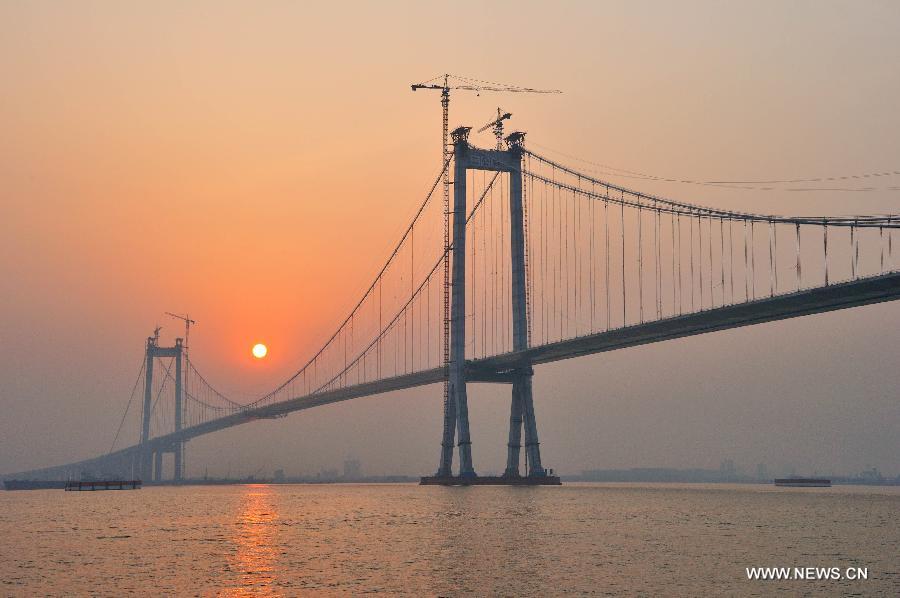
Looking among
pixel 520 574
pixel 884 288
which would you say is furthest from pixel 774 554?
pixel 884 288

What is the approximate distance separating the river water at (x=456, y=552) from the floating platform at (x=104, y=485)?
93.8m

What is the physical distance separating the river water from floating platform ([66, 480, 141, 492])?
93.8 m

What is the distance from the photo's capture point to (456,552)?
4325cm

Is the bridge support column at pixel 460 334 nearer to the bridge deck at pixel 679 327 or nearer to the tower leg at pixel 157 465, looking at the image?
the bridge deck at pixel 679 327

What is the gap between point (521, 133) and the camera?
102m

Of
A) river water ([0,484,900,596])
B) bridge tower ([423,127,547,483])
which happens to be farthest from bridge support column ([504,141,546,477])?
river water ([0,484,900,596])

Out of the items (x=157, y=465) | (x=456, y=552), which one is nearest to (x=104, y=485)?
(x=157, y=465)

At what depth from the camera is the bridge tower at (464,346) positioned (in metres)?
93.5

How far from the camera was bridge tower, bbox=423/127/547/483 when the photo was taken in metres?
93.5

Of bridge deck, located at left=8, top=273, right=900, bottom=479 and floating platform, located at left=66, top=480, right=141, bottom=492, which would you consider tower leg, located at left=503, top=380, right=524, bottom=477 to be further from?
floating platform, located at left=66, top=480, right=141, bottom=492

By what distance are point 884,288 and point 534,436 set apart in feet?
123

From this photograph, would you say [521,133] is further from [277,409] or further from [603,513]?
[277,409]

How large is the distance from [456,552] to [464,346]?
170ft

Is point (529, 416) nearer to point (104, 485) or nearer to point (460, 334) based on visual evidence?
point (460, 334)
